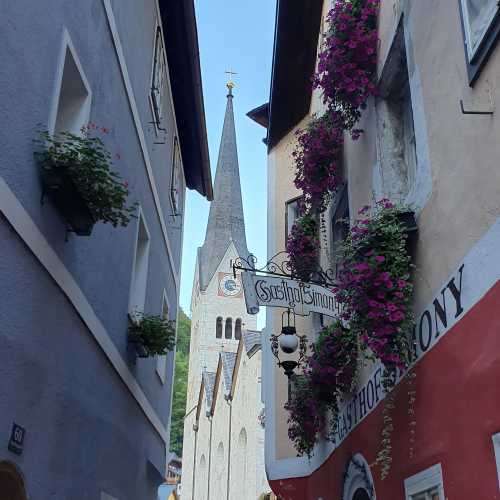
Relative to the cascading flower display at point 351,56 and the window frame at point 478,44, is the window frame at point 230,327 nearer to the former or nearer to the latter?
the cascading flower display at point 351,56

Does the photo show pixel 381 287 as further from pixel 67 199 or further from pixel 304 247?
pixel 304 247

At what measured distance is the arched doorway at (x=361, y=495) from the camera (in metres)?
6.88

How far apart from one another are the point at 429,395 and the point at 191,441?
50.6 meters

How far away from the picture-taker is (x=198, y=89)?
11.7 meters

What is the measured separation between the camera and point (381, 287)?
5.18 m

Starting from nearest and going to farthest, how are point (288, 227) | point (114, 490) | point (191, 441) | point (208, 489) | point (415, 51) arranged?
point (415, 51)
point (114, 490)
point (288, 227)
point (208, 489)
point (191, 441)

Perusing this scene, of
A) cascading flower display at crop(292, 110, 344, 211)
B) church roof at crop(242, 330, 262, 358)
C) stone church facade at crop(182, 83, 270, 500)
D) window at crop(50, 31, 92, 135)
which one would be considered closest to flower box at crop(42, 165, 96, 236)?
window at crop(50, 31, 92, 135)

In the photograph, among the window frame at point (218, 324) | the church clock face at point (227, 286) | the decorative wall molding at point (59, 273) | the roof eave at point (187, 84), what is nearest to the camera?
the decorative wall molding at point (59, 273)

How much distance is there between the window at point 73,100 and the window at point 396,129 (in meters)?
2.70

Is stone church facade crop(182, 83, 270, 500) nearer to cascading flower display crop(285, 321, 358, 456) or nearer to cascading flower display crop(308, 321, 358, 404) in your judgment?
cascading flower display crop(285, 321, 358, 456)

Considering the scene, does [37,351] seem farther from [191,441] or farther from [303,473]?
[191,441]

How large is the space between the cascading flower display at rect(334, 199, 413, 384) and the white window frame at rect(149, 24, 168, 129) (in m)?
4.69

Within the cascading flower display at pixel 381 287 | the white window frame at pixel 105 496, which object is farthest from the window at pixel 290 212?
the cascading flower display at pixel 381 287

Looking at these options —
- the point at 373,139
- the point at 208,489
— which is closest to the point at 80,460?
the point at 373,139
